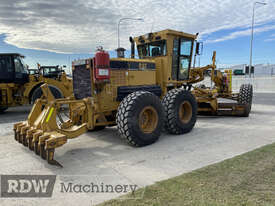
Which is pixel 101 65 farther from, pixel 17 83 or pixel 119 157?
pixel 17 83

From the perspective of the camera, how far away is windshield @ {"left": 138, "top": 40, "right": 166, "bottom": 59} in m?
6.64

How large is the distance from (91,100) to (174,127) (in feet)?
7.44

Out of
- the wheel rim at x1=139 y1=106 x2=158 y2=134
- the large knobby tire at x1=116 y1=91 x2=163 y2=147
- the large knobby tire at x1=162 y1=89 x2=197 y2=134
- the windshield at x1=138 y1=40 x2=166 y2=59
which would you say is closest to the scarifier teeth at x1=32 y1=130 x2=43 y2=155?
the large knobby tire at x1=116 y1=91 x2=163 y2=147

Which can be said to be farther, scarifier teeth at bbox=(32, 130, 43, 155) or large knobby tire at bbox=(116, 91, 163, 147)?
large knobby tire at bbox=(116, 91, 163, 147)

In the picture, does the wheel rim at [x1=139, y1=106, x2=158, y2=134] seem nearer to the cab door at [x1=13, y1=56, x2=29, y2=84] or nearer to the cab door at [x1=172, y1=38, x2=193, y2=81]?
the cab door at [x1=172, y1=38, x2=193, y2=81]

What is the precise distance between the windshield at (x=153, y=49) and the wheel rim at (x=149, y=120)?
2226 millimetres

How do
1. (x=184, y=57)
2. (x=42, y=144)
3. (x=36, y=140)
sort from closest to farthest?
1. (x=42, y=144)
2. (x=36, y=140)
3. (x=184, y=57)

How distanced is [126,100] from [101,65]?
0.95 m

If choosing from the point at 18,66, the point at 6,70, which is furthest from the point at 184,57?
the point at 6,70

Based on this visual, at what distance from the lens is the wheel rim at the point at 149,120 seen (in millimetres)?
5134

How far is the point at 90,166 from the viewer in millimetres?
3928

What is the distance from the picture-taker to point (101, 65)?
194 inches

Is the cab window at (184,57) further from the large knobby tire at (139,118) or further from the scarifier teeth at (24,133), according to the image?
the scarifier teeth at (24,133)

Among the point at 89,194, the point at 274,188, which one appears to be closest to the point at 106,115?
the point at 89,194
